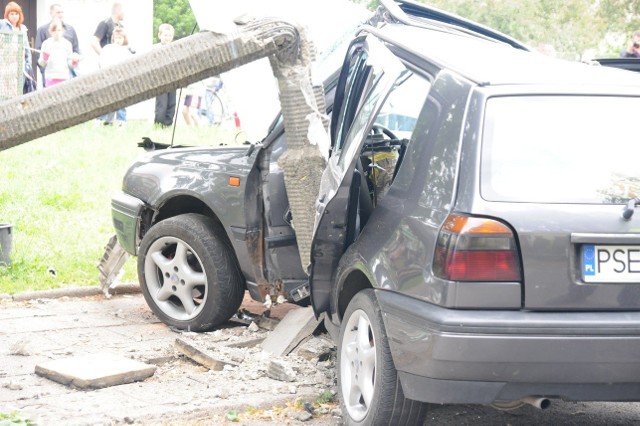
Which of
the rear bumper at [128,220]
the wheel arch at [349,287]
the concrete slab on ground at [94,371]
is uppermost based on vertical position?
the wheel arch at [349,287]

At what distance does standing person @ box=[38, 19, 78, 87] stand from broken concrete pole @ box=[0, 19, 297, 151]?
12.7 metres

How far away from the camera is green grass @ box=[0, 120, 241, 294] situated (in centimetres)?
880

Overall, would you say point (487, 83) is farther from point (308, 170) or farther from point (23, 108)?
point (23, 108)

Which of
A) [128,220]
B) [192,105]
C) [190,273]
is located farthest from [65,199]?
[192,105]

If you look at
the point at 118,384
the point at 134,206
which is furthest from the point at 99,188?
the point at 118,384

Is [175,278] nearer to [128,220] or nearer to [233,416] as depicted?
[128,220]

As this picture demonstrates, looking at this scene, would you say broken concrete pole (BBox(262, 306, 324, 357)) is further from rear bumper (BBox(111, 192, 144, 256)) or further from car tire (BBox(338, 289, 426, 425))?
rear bumper (BBox(111, 192, 144, 256))

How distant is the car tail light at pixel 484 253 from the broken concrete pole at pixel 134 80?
1.97 meters

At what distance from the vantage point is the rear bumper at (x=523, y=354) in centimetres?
403

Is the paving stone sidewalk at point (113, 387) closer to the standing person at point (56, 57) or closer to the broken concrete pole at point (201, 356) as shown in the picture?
the broken concrete pole at point (201, 356)

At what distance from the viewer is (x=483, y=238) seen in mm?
4070

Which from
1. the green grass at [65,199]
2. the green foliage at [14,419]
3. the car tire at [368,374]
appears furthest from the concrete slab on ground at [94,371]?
the green grass at [65,199]

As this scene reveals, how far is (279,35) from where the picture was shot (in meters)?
5.64

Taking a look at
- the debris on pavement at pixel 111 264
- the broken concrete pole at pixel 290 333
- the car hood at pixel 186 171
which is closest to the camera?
the broken concrete pole at pixel 290 333
